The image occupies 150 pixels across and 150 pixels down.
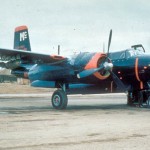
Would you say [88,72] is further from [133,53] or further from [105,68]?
[133,53]

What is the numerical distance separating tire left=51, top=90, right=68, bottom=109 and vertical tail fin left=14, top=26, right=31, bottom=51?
832 centimetres

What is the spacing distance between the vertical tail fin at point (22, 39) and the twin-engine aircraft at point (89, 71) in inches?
230

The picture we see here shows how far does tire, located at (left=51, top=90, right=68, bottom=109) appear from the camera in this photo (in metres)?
18.0

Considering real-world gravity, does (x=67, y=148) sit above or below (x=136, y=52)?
below

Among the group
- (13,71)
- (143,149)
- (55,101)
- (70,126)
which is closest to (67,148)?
(143,149)

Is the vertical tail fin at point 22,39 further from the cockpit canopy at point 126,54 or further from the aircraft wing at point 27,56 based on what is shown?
the cockpit canopy at point 126,54

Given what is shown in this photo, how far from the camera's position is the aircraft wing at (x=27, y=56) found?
58.4 ft

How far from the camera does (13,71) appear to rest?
2278 centimetres

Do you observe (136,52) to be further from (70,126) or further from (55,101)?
(70,126)

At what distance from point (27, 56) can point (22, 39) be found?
754 cm

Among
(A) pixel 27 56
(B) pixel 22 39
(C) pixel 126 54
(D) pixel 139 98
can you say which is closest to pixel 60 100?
(A) pixel 27 56

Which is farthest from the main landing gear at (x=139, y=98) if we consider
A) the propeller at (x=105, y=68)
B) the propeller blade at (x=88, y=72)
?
the propeller blade at (x=88, y=72)

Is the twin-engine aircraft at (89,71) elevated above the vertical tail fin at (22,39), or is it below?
below

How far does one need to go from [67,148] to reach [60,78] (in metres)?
11.5
